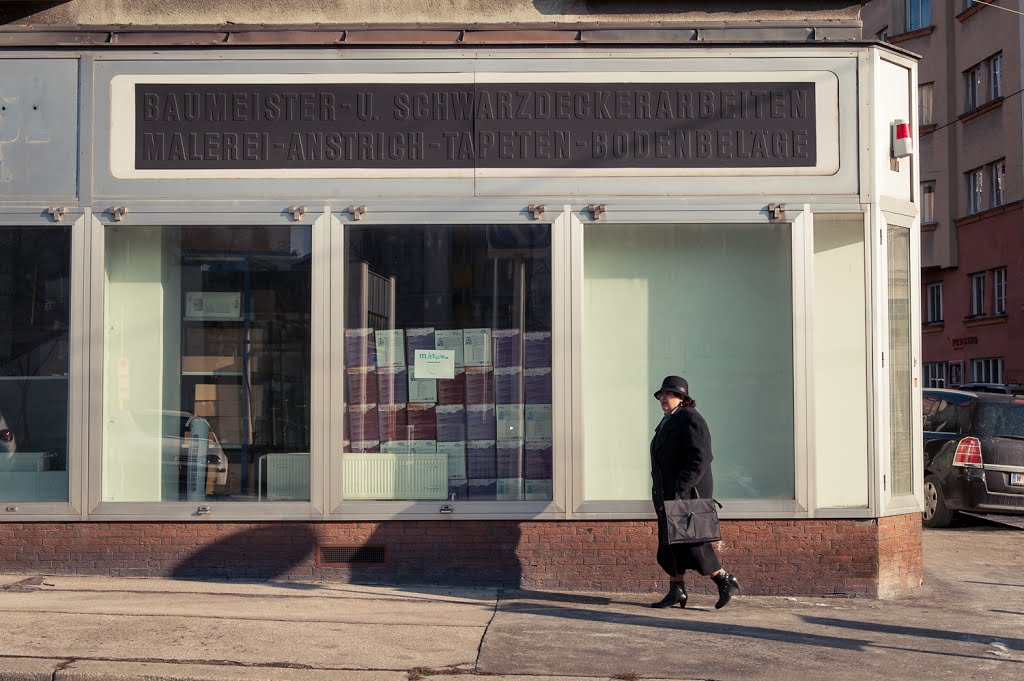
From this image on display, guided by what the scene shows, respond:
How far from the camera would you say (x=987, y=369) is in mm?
31266

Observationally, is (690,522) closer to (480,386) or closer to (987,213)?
(480,386)

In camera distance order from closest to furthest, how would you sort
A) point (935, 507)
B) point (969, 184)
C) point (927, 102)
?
point (935, 507), point (969, 184), point (927, 102)

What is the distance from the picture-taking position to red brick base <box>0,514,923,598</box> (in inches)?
367

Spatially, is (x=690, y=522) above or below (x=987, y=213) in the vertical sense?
below

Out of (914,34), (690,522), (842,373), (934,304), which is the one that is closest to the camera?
(690,522)

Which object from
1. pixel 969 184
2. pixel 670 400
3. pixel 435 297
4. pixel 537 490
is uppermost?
pixel 969 184

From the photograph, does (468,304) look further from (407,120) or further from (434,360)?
(407,120)

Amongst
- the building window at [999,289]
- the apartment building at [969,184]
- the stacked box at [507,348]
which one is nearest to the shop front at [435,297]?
the stacked box at [507,348]

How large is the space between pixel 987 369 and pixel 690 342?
23.9 meters

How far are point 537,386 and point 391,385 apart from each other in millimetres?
1167

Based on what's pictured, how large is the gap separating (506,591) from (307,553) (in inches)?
60.9

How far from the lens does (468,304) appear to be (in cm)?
976

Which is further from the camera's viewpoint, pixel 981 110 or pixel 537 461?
pixel 981 110

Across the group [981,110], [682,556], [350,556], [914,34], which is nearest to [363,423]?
[350,556]
